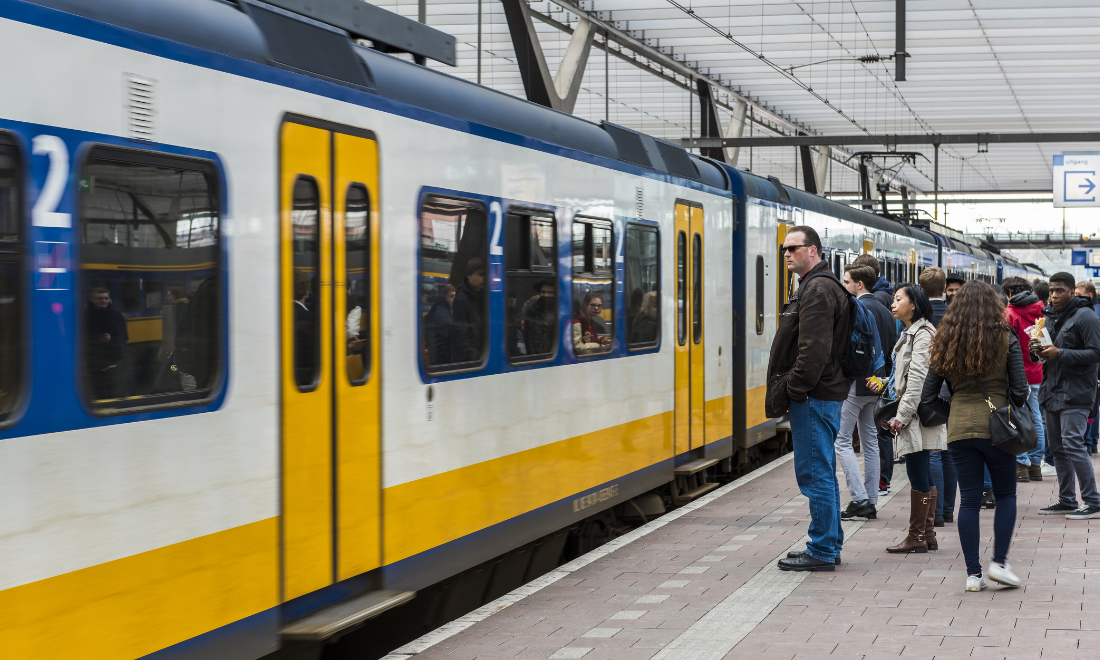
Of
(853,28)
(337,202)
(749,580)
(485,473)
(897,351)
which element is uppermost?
(853,28)

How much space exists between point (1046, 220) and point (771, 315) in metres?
53.4

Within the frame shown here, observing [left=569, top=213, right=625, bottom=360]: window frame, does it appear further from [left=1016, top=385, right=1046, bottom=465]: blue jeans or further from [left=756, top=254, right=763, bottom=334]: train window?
[left=756, top=254, right=763, bottom=334]: train window

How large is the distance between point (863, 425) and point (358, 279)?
4.84 m

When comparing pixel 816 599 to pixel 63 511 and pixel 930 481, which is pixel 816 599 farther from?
pixel 63 511

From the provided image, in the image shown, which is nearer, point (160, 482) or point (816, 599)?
point (160, 482)

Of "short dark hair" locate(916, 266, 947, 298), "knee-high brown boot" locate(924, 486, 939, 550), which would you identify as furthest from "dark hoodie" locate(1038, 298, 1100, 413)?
"knee-high brown boot" locate(924, 486, 939, 550)

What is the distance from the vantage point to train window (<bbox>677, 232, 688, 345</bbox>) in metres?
9.55

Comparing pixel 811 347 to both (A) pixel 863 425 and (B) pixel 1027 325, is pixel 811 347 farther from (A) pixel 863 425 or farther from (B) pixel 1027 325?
(B) pixel 1027 325

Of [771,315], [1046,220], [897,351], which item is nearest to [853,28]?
[771,315]

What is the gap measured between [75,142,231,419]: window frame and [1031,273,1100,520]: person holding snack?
6348mm

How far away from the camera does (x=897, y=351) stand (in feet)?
24.1

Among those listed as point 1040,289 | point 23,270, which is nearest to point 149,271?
point 23,270

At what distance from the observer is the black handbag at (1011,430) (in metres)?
5.88

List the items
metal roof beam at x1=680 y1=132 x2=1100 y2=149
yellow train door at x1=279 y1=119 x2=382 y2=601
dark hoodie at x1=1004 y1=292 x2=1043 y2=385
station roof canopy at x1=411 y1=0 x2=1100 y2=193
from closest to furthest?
yellow train door at x1=279 y1=119 x2=382 y2=601
dark hoodie at x1=1004 y1=292 x2=1043 y2=385
station roof canopy at x1=411 y1=0 x2=1100 y2=193
metal roof beam at x1=680 y1=132 x2=1100 y2=149
